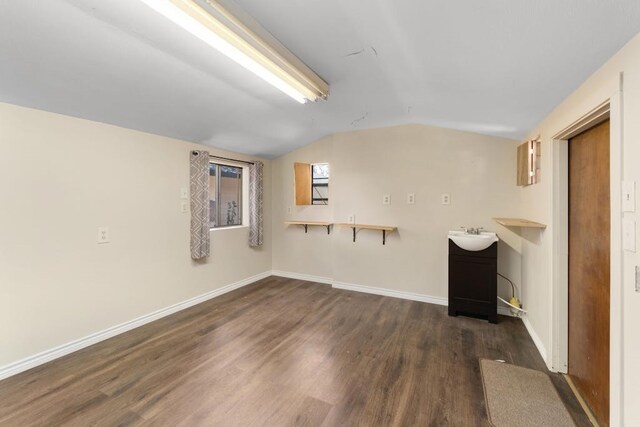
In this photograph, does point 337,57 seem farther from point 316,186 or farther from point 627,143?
point 316,186

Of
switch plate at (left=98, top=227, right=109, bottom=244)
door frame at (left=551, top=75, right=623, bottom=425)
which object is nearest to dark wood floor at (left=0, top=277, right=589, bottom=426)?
door frame at (left=551, top=75, right=623, bottom=425)

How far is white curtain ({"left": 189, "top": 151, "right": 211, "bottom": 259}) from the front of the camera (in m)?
3.31

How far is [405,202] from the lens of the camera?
3607 mm

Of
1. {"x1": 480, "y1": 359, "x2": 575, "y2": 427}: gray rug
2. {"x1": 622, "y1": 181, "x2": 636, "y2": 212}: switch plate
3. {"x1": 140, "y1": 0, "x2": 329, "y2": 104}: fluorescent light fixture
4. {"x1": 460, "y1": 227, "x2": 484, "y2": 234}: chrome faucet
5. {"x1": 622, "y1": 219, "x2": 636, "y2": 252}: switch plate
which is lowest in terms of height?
{"x1": 480, "y1": 359, "x2": 575, "y2": 427}: gray rug

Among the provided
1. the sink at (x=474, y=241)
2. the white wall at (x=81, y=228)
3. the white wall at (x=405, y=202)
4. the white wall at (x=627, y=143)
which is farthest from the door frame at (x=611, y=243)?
the white wall at (x=81, y=228)

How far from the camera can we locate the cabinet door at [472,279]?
2877 millimetres

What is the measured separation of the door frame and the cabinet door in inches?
33.5

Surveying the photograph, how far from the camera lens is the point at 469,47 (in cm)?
143

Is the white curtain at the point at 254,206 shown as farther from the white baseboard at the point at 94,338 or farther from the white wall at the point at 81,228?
the white wall at the point at 81,228

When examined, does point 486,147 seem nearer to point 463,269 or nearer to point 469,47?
point 463,269

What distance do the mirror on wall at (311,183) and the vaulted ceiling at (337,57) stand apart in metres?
1.59

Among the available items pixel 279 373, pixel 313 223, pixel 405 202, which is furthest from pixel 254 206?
pixel 279 373

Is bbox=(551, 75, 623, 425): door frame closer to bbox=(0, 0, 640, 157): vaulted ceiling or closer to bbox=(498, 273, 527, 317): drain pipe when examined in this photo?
bbox=(0, 0, 640, 157): vaulted ceiling

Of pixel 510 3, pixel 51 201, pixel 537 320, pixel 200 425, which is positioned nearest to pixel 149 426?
pixel 200 425
